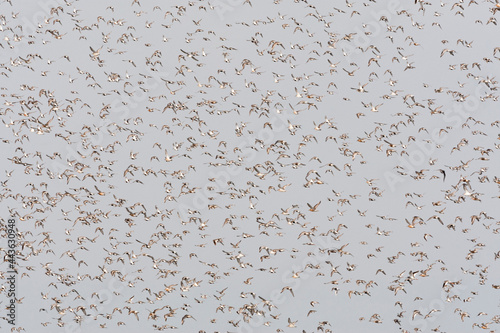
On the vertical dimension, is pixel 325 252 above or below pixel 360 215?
below

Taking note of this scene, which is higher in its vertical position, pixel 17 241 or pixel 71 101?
pixel 71 101

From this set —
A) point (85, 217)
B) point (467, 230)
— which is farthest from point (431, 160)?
point (85, 217)

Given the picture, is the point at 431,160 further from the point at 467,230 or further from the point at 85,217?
the point at 85,217

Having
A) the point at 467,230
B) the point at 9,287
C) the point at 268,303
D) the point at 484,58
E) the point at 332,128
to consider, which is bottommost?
the point at 9,287

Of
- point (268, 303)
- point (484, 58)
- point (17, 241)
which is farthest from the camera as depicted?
point (17, 241)

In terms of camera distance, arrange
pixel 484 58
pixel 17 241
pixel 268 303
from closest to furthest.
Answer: pixel 268 303
pixel 484 58
pixel 17 241

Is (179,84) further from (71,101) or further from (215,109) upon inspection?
(71,101)

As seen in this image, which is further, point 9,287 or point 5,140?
point 5,140

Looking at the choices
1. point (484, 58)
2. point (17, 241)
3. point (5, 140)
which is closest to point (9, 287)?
point (17, 241)

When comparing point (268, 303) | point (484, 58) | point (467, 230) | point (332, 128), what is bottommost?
point (268, 303)
